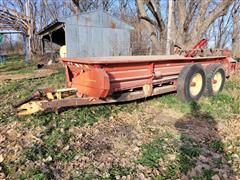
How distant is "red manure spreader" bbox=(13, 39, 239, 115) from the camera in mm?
3514

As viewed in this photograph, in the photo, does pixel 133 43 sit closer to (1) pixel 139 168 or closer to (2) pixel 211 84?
(2) pixel 211 84

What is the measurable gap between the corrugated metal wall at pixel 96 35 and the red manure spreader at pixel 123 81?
925 centimetres

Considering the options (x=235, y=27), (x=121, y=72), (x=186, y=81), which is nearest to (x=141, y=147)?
(x=121, y=72)

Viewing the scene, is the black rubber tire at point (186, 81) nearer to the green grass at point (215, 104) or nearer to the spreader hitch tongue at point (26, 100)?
the green grass at point (215, 104)

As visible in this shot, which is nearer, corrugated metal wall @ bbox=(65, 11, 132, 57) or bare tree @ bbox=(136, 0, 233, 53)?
bare tree @ bbox=(136, 0, 233, 53)

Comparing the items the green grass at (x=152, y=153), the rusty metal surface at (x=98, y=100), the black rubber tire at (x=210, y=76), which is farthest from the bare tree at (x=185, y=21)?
the green grass at (x=152, y=153)

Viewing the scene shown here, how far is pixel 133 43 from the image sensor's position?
16703mm

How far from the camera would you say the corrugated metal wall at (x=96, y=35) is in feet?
43.3

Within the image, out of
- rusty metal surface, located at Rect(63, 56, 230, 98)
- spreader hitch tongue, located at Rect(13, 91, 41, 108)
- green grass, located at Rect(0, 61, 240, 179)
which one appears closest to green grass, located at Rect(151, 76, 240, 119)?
green grass, located at Rect(0, 61, 240, 179)

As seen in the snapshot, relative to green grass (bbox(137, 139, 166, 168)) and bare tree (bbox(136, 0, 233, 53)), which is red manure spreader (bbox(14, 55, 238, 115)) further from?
bare tree (bbox(136, 0, 233, 53))

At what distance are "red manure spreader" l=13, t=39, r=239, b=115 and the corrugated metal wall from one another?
9.25m

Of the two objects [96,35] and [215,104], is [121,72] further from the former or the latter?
[96,35]

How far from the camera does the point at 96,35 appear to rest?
46.1 feet

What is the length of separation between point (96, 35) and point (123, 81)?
10.9m
